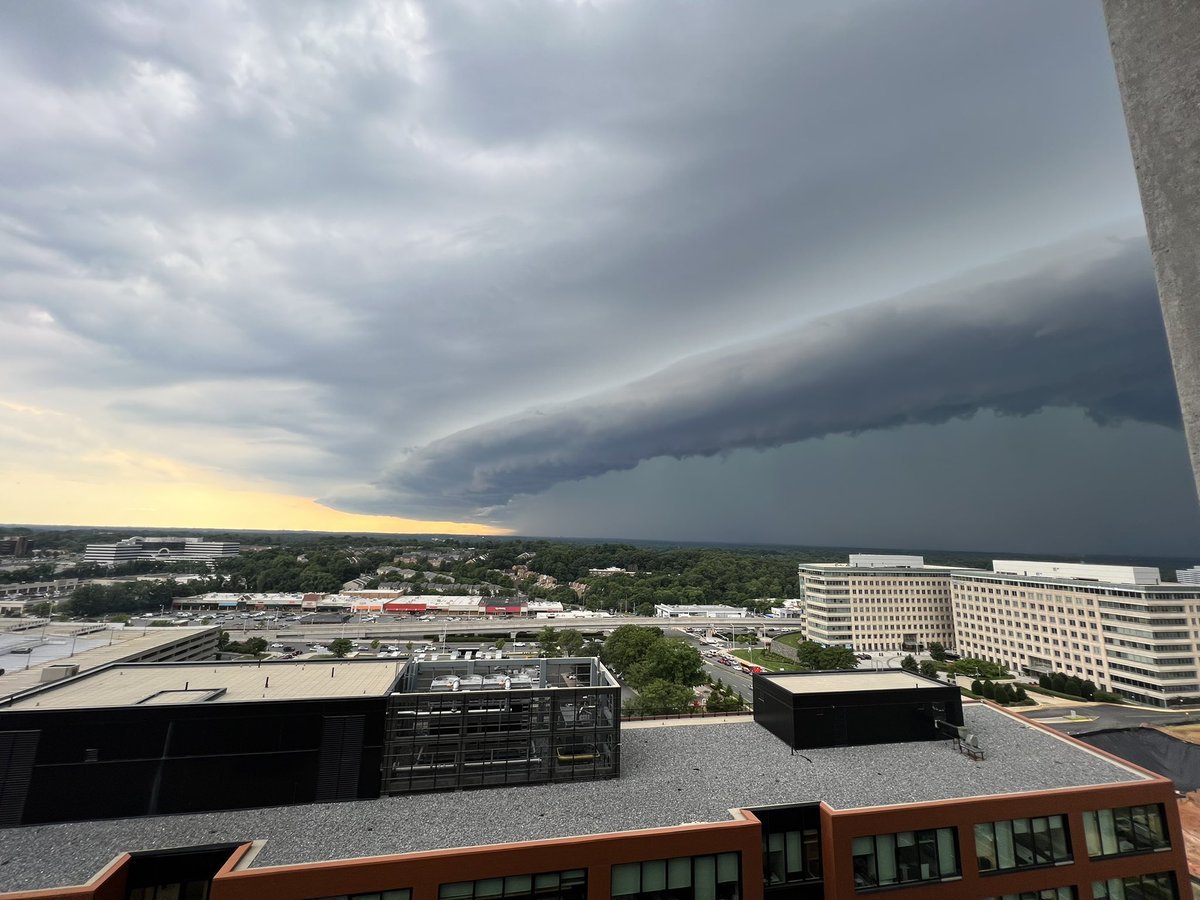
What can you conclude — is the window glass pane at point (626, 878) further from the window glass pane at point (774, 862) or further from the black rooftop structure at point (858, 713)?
the black rooftop structure at point (858, 713)

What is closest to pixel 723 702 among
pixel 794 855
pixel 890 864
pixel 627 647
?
pixel 627 647

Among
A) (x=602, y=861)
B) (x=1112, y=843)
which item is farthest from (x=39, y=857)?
(x=1112, y=843)

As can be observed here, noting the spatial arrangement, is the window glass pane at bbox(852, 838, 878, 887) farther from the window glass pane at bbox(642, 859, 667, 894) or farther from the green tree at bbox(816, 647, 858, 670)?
the green tree at bbox(816, 647, 858, 670)

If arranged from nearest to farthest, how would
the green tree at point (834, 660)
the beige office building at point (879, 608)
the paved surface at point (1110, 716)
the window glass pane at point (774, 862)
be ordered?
1. the window glass pane at point (774, 862)
2. the paved surface at point (1110, 716)
3. the green tree at point (834, 660)
4. the beige office building at point (879, 608)

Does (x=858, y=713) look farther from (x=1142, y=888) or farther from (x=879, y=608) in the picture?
(x=879, y=608)

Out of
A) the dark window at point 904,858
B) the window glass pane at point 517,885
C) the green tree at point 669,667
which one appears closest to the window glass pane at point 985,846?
the dark window at point 904,858

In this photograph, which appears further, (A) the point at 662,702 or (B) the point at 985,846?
(A) the point at 662,702
